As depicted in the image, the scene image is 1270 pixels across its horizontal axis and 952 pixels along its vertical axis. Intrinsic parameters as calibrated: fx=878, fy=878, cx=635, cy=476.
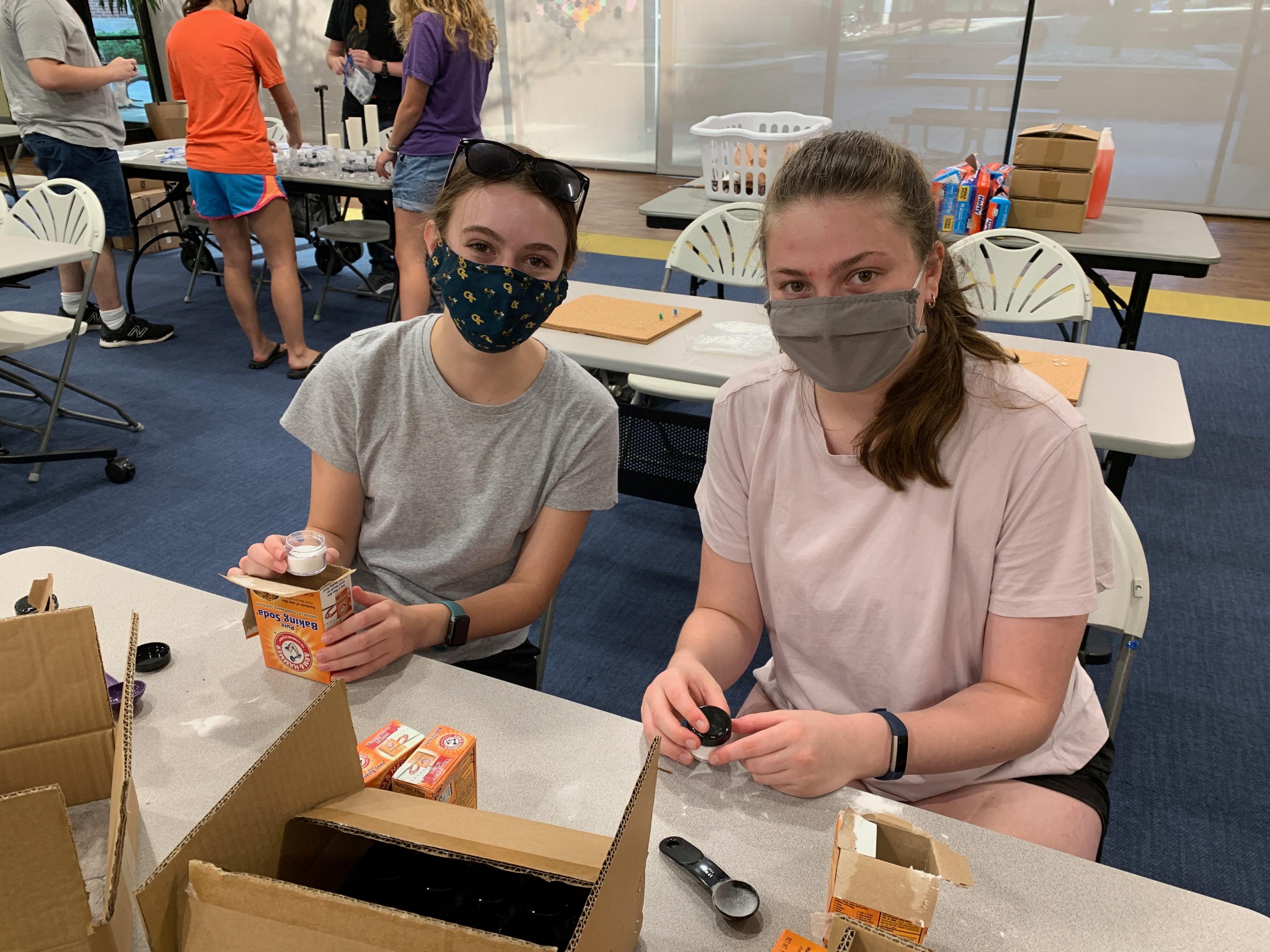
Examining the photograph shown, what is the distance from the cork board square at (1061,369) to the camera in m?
1.93

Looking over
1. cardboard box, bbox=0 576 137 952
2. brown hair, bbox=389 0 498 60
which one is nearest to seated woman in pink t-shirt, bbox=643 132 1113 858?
cardboard box, bbox=0 576 137 952

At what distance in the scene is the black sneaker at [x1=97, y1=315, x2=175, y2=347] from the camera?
15.0 ft

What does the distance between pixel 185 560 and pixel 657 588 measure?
59.0 inches

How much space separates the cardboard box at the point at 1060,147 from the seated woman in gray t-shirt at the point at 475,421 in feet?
7.80

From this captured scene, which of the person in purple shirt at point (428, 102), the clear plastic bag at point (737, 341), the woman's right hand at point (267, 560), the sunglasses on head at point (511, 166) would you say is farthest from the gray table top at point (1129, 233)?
the woman's right hand at point (267, 560)

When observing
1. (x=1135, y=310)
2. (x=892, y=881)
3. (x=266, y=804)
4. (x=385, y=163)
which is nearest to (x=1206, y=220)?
(x=1135, y=310)

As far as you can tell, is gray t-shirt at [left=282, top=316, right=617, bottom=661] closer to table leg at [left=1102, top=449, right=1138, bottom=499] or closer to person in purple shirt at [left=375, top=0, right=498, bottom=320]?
table leg at [left=1102, top=449, right=1138, bottom=499]

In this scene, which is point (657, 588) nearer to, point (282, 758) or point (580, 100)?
point (282, 758)

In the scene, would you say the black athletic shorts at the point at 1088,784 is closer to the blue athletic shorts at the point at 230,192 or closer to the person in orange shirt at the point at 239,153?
the person in orange shirt at the point at 239,153

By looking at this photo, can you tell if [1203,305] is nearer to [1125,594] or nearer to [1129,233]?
[1129,233]

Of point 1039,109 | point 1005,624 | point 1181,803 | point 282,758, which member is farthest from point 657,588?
point 1039,109

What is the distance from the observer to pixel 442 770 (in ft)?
2.75

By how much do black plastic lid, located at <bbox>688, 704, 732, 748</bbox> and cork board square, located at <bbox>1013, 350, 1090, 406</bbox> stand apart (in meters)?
1.26

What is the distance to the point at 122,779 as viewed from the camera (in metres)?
0.69
